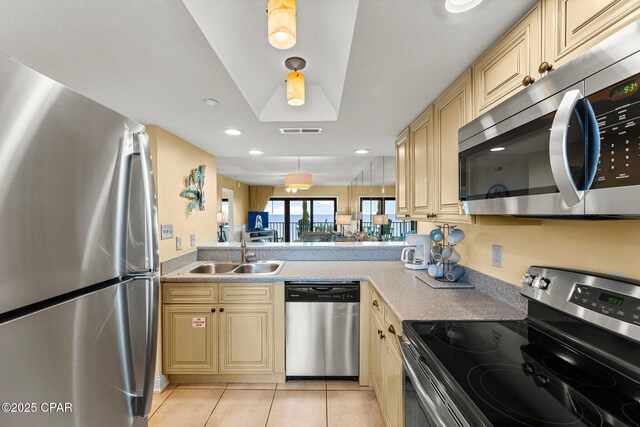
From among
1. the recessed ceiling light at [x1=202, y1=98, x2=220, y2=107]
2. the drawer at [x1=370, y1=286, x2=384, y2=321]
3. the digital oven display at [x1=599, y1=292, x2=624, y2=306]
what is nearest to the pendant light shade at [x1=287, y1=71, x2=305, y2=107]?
the recessed ceiling light at [x1=202, y1=98, x2=220, y2=107]

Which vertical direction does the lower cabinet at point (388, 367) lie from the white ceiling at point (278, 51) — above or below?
below

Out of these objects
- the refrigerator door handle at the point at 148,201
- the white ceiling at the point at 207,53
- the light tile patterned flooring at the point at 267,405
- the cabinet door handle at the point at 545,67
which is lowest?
the light tile patterned flooring at the point at 267,405

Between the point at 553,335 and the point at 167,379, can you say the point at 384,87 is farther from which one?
the point at 167,379

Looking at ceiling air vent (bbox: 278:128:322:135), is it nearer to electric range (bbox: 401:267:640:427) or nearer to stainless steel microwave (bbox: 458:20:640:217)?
stainless steel microwave (bbox: 458:20:640:217)

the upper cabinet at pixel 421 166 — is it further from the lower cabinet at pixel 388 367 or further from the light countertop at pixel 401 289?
the lower cabinet at pixel 388 367

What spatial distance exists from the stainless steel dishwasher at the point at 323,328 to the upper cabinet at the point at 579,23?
180cm

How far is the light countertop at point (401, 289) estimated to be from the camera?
1373 millimetres

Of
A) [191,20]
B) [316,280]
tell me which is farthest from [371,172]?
[191,20]

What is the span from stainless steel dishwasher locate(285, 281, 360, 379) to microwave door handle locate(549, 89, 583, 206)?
1.68m

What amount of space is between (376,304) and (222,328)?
1254mm

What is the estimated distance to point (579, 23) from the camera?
0.80 metres

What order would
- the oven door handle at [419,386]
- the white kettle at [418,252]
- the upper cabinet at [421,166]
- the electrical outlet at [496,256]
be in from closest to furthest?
the oven door handle at [419,386], the electrical outlet at [496,256], the upper cabinet at [421,166], the white kettle at [418,252]

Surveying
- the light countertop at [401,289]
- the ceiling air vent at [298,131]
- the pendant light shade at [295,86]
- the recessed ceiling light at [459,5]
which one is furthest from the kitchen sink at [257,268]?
the recessed ceiling light at [459,5]

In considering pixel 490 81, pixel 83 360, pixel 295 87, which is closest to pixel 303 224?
pixel 295 87
